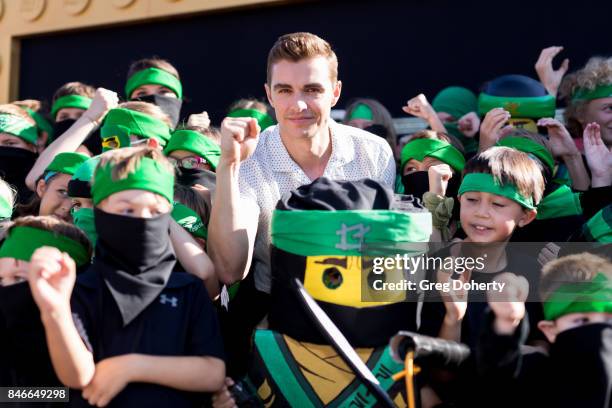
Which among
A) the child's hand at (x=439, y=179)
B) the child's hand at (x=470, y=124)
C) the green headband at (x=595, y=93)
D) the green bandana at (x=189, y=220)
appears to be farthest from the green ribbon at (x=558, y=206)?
the green bandana at (x=189, y=220)

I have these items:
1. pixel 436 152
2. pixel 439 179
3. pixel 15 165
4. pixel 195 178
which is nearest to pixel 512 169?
pixel 439 179

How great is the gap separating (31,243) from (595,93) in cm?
289

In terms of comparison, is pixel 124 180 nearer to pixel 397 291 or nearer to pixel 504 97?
pixel 397 291

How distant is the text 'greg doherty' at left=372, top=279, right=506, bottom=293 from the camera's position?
2.70m

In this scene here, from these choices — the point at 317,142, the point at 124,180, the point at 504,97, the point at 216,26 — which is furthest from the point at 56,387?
the point at 216,26

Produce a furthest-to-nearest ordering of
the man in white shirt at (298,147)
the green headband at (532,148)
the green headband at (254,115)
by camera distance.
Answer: the green headband at (254,115), the green headband at (532,148), the man in white shirt at (298,147)

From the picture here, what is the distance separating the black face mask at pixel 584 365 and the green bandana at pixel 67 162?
95.5 inches

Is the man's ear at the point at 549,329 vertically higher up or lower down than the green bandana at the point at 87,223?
lower down

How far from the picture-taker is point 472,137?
4.70 meters

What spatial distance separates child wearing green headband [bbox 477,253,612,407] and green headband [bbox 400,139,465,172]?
126 cm

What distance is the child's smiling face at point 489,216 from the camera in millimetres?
3221

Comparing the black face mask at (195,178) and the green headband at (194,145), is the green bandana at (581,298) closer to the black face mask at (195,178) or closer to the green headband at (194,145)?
the black face mask at (195,178)

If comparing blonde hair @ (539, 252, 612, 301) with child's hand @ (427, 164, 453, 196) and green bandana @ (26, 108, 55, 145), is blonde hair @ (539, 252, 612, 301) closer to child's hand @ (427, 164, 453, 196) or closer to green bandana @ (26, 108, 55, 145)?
child's hand @ (427, 164, 453, 196)

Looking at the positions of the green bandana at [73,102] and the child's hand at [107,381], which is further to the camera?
the green bandana at [73,102]
